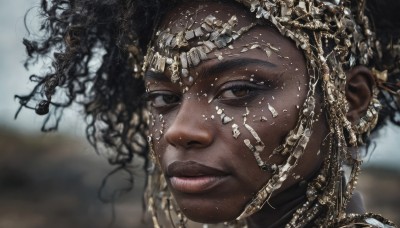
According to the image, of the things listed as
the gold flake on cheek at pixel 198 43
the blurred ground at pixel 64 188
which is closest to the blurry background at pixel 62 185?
the blurred ground at pixel 64 188

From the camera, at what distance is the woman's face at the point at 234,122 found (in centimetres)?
274

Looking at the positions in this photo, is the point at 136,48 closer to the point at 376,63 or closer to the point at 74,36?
the point at 74,36

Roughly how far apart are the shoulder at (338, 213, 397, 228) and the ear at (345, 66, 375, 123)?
40 centimetres

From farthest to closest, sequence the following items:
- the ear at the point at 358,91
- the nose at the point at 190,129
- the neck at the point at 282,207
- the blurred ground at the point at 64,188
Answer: the blurred ground at the point at 64,188 → the ear at the point at 358,91 → the neck at the point at 282,207 → the nose at the point at 190,129

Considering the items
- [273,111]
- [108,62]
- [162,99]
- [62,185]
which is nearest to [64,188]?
[62,185]

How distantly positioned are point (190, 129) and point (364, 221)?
0.73m

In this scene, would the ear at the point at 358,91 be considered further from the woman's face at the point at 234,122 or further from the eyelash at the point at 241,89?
the eyelash at the point at 241,89

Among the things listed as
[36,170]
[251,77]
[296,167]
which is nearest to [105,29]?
[251,77]

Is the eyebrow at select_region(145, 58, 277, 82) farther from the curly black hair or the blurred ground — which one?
the blurred ground

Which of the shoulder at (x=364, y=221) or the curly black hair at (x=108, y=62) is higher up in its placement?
the curly black hair at (x=108, y=62)

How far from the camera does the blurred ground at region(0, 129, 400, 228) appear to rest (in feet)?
25.7

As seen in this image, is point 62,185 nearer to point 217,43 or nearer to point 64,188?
point 64,188

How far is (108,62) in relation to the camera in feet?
11.6

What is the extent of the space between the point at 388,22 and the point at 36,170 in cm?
618
